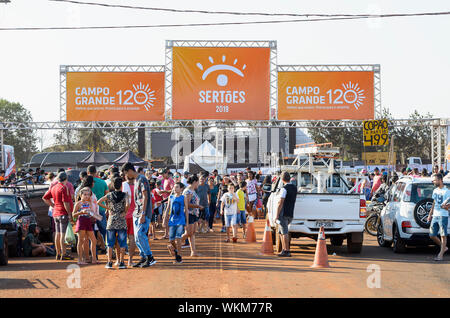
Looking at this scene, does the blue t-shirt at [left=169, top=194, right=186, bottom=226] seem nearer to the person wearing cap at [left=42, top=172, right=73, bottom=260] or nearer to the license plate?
the person wearing cap at [left=42, top=172, right=73, bottom=260]

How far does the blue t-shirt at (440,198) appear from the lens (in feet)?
42.7

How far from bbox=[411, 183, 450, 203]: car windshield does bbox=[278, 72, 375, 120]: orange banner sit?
21.3m

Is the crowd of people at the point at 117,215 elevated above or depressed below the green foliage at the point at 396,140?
below

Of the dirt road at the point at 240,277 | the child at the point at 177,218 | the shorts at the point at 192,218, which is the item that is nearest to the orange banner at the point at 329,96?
the dirt road at the point at 240,277

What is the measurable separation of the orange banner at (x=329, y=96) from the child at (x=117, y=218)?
24.6 meters

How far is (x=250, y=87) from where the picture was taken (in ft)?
115

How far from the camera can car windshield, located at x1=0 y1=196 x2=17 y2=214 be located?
46.9ft

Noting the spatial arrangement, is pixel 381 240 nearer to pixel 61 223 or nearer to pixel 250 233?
pixel 250 233

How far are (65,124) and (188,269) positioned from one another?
26.5m

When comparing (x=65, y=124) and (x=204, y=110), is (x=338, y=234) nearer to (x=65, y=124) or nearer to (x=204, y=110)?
(x=204, y=110)

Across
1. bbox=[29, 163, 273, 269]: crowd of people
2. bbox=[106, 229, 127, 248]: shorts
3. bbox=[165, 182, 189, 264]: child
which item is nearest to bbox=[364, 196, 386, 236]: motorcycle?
bbox=[29, 163, 273, 269]: crowd of people

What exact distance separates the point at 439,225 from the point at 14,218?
29.5ft

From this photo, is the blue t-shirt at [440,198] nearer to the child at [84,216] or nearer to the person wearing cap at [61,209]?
the child at [84,216]
